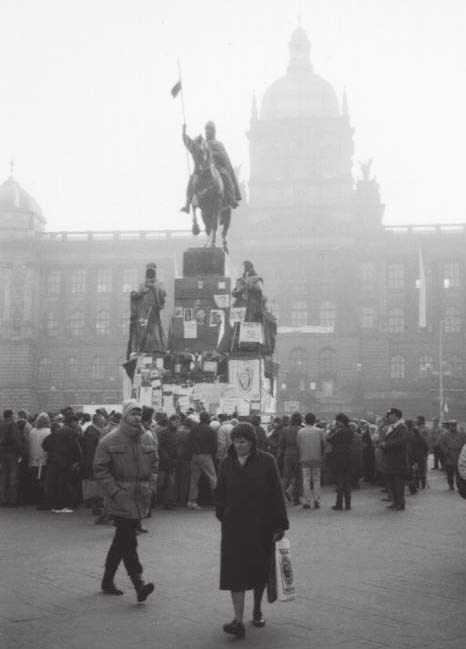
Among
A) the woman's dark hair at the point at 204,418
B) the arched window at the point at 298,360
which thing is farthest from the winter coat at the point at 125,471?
the arched window at the point at 298,360

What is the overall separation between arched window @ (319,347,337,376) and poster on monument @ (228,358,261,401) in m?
52.4

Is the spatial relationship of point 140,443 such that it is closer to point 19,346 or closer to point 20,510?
point 20,510

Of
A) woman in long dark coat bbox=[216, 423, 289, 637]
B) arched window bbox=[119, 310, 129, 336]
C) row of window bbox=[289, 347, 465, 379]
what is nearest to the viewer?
woman in long dark coat bbox=[216, 423, 289, 637]

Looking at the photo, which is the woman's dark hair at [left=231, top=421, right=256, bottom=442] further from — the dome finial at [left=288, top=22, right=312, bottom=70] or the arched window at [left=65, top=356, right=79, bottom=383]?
the dome finial at [left=288, top=22, right=312, bottom=70]

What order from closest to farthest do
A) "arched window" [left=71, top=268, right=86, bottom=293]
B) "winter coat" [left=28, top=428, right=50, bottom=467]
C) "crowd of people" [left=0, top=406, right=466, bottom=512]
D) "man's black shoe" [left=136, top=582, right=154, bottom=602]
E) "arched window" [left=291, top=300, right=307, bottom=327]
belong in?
"man's black shoe" [left=136, top=582, right=154, bottom=602]
"crowd of people" [left=0, top=406, right=466, bottom=512]
"winter coat" [left=28, top=428, right=50, bottom=467]
"arched window" [left=291, top=300, right=307, bottom=327]
"arched window" [left=71, top=268, right=86, bottom=293]

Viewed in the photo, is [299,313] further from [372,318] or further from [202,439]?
[202,439]

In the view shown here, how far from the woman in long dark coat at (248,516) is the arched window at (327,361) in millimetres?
66049

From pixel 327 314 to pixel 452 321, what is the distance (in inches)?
417

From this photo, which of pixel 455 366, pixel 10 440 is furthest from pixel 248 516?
pixel 455 366

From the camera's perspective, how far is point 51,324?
261 feet

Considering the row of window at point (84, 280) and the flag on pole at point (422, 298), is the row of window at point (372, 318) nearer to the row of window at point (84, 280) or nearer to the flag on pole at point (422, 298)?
the flag on pole at point (422, 298)

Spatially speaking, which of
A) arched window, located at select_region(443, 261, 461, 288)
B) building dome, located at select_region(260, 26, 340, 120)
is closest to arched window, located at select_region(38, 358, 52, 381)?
building dome, located at select_region(260, 26, 340, 120)

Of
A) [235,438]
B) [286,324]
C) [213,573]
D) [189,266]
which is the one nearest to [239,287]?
[189,266]

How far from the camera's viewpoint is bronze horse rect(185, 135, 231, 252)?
21672 millimetres
